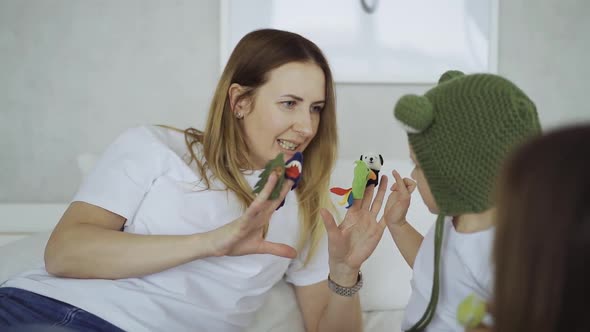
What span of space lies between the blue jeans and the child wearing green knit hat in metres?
0.64

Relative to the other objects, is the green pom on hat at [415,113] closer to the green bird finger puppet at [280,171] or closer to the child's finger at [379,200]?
the green bird finger puppet at [280,171]

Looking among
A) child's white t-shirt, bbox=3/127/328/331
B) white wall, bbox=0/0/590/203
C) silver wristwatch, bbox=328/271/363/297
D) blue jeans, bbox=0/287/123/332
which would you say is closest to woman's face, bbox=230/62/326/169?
child's white t-shirt, bbox=3/127/328/331

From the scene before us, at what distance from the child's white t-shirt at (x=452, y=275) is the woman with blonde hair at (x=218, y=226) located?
22cm

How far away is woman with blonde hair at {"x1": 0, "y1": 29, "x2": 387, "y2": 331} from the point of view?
1.14m

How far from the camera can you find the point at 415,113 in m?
0.88

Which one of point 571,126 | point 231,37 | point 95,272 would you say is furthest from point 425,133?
point 231,37

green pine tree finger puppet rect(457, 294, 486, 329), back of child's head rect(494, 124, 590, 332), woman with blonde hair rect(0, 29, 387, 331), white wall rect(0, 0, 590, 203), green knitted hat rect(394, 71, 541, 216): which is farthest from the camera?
white wall rect(0, 0, 590, 203)

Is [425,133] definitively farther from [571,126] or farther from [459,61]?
[459,61]

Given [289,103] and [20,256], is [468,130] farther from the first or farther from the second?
[20,256]

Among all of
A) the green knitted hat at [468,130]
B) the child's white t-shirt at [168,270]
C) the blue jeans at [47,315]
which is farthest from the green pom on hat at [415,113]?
the blue jeans at [47,315]

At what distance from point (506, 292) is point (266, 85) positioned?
3.09 feet

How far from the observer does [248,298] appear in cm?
134

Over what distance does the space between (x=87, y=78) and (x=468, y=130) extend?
1.64 meters

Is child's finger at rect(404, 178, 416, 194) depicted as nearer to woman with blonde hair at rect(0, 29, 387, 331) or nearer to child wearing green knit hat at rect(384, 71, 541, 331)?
woman with blonde hair at rect(0, 29, 387, 331)
